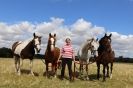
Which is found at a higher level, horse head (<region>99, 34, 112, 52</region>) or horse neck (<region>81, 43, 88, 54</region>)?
horse head (<region>99, 34, 112, 52</region>)

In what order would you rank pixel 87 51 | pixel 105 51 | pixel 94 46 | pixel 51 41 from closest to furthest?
pixel 51 41 → pixel 94 46 → pixel 105 51 → pixel 87 51

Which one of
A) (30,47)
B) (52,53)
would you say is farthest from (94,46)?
(30,47)

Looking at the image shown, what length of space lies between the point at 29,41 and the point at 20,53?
38.0 inches

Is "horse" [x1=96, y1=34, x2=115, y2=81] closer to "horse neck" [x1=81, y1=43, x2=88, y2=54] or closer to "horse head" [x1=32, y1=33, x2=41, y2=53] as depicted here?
"horse neck" [x1=81, y1=43, x2=88, y2=54]

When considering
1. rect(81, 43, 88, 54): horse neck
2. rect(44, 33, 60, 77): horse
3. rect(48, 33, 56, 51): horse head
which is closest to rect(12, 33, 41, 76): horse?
rect(44, 33, 60, 77): horse

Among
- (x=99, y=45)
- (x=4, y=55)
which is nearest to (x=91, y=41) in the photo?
(x=99, y=45)

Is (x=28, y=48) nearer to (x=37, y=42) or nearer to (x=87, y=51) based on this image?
(x=37, y=42)

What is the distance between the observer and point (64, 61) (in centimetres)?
1998

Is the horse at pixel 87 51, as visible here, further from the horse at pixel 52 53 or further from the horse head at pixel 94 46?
the horse at pixel 52 53

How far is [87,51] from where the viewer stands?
21672mm

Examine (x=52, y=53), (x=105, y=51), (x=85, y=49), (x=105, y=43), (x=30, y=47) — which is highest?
(x=105, y=43)

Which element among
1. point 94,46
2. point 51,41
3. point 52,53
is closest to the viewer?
point 51,41

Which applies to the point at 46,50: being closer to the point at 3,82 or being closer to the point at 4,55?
the point at 3,82

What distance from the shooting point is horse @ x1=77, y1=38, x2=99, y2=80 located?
20.4 meters
